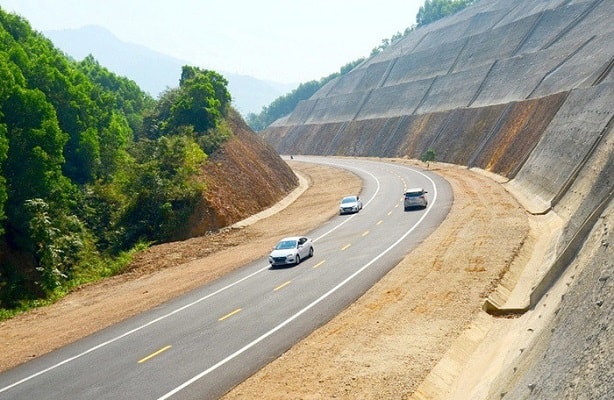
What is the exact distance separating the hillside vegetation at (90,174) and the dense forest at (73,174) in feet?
0.24

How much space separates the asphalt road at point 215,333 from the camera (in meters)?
15.6

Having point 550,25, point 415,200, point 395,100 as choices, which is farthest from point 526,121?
point 395,100

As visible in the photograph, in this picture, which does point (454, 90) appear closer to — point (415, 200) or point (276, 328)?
point (415, 200)

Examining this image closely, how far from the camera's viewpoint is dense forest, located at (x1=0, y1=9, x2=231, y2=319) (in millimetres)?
29828

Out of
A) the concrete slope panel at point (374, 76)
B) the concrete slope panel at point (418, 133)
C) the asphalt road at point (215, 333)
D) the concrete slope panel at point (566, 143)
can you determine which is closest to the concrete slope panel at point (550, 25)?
the concrete slope panel at point (418, 133)

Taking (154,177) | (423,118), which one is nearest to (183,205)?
(154,177)

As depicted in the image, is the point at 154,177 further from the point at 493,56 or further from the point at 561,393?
the point at 493,56

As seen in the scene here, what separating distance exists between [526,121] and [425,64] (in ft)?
212

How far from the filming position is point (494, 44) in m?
102

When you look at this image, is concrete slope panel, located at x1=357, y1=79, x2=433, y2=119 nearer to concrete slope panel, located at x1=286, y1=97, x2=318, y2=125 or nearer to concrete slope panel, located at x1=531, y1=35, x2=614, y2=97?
concrete slope panel, located at x1=286, y1=97, x2=318, y2=125

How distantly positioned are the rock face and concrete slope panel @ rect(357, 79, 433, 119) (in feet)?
1.25

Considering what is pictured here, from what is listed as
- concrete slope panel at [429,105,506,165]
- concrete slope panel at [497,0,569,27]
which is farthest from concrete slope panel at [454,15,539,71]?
concrete slope panel at [429,105,506,165]

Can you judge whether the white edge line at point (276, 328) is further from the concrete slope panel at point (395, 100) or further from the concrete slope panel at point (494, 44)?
the concrete slope panel at point (395, 100)

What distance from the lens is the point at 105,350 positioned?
19.0 meters
